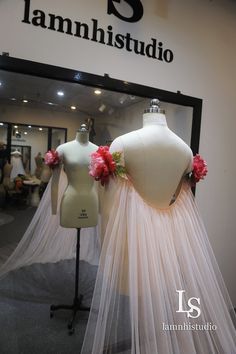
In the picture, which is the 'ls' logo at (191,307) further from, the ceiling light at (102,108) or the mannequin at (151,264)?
the ceiling light at (102,108)

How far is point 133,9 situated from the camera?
157 cm

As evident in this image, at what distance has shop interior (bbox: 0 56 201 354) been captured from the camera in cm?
125

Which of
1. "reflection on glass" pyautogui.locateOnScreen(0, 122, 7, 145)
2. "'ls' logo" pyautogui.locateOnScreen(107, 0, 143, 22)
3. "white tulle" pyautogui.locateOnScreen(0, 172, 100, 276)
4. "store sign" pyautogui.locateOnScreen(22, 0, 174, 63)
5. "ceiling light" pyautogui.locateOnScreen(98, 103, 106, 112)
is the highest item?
"'ls' logo" pyautogui.locateOnScreen(107, 0, 143, 22)

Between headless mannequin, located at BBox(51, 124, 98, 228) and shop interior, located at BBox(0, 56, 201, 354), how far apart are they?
62 millimetres

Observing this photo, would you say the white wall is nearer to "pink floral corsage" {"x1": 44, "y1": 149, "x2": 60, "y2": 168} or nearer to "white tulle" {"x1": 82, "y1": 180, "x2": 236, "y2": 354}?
"pink floral corsage" {"x1": 44, "y1": 149, "x2": 60, "y2": 168}

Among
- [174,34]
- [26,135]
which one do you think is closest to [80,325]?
[26,135]

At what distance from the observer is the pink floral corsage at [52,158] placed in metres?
1.28

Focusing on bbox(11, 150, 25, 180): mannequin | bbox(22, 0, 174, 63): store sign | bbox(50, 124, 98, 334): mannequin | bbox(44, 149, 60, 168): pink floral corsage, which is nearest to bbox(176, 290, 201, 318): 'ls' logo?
bbox(50, 124, 98, 334): mannequin

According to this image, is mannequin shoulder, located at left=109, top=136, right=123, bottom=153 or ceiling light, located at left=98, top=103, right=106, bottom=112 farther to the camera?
ceiling light, located at left=98, top=103, right=106, bottom=112

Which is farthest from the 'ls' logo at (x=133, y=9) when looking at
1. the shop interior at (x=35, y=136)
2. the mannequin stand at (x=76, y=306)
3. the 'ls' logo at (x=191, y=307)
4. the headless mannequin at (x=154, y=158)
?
the 'ls' logo at (x=191, y=307)

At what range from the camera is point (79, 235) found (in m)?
1.35

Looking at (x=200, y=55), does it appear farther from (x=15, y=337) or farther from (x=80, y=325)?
(x=15, y=337)

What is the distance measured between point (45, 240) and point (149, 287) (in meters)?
0.57

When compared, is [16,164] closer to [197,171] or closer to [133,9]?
[197,171]
